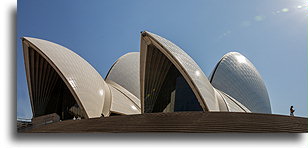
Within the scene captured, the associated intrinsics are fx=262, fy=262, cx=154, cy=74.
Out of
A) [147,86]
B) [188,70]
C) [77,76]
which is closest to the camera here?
[188,70]

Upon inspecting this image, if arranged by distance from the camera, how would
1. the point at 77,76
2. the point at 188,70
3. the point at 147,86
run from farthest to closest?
the point at 147,86 → the point at 77,76 → the point at 188,70

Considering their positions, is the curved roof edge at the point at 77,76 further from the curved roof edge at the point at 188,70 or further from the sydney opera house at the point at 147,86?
the curved roof edge at the point at 188,70

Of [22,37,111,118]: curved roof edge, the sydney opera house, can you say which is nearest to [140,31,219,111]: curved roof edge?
the sydney opera house

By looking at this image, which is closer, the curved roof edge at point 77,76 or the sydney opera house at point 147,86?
the sydney opera house at point 147,86

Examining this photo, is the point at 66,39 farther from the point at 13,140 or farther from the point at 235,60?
the point at 235,60

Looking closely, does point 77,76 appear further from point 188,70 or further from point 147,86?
point 188,70

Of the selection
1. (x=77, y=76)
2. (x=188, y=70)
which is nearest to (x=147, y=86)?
(x=188, y=70)

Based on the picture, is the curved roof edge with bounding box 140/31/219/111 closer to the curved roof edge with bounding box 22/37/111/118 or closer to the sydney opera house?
the sydney opera house

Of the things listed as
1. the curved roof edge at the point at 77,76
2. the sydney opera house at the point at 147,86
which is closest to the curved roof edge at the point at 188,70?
the sydney opera house at the point at 147,86

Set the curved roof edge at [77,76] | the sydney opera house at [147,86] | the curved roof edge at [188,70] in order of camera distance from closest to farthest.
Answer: the curved roof edge at [188,70], the sydney opera house at [147,86], the curved roof edge at [77,76]

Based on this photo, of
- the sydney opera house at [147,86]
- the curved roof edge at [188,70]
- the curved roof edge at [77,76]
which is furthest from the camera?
the curved roof edge at [77,76]

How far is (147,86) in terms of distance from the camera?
12781 mm

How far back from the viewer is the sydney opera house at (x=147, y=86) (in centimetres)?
1109

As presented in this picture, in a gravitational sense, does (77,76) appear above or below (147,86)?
above
